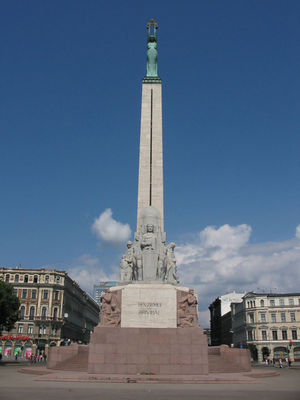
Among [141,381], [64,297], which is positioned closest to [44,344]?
[64,297]

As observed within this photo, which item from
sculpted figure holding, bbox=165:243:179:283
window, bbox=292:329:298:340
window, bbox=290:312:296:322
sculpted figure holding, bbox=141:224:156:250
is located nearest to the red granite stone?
sculpted figure holding, bbox=165:243:179:283

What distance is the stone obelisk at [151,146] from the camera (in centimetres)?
2832

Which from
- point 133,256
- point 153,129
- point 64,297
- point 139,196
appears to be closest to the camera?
point 133,256

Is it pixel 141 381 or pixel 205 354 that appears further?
pixel 205 354

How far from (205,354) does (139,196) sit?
13.4 metres

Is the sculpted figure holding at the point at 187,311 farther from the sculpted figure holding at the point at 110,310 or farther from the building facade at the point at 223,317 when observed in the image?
the building facade at the point at 223,317

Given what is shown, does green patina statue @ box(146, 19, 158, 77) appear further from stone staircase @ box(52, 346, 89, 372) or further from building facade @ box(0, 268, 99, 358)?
building facade @ box(0, 268, 99, 358)

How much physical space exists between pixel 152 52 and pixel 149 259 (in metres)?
20.5

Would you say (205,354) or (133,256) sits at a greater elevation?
(133,256)

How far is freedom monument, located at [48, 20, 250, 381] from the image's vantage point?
1734 cm

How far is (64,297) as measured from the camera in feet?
242

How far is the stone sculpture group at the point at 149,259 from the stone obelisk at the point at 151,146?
13.9ft

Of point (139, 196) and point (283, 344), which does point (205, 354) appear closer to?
point (139, 196)

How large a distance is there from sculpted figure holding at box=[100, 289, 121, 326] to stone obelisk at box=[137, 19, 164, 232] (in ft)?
25.2
